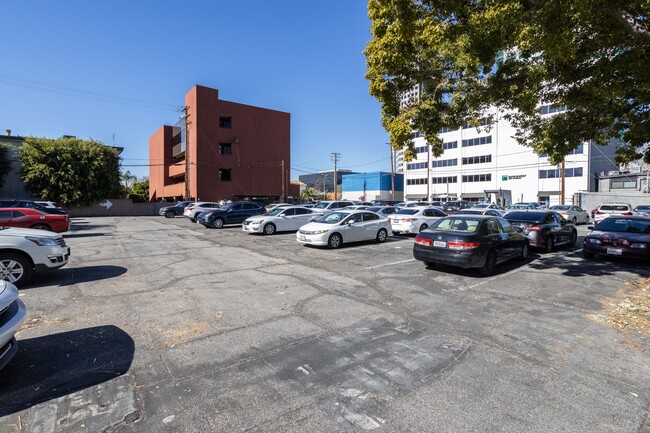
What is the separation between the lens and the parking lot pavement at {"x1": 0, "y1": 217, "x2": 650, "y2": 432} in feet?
9.48

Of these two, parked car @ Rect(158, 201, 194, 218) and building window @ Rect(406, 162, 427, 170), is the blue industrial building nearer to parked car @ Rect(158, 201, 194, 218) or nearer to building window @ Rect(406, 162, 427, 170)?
building window @ Rect(406, 162, 427, 170)

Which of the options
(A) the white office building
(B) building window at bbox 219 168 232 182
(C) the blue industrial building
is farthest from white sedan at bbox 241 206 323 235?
(C) the blue industrial building

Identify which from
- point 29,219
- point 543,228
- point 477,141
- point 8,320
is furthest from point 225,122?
point 477,141

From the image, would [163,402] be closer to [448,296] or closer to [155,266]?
[448,296]

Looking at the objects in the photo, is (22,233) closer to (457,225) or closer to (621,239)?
(457,225)

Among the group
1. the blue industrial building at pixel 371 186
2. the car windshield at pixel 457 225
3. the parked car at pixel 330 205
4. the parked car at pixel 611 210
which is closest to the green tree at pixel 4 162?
the parked car at pixel 330 205

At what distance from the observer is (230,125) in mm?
45844

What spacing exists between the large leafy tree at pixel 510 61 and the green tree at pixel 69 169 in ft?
124

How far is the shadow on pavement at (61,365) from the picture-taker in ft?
10.4

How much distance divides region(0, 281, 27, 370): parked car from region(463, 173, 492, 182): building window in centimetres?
6927

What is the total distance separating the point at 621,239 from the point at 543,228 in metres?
2.21

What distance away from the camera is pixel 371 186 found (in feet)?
325

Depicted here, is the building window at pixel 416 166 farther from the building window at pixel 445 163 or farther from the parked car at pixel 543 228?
the parked car at pixel 543 228

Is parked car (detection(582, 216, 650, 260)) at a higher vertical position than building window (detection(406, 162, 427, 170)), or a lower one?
lower
